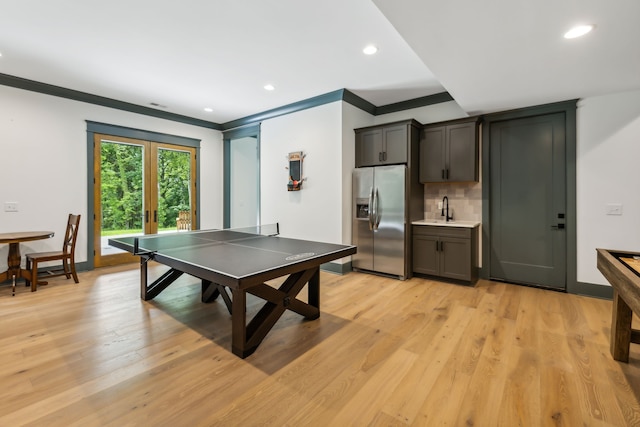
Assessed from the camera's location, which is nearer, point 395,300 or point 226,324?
point 226,324

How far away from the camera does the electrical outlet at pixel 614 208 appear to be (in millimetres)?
3486

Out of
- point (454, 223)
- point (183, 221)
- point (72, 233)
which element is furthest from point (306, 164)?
point (72, 233)

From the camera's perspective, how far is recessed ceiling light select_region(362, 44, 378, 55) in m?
3.18

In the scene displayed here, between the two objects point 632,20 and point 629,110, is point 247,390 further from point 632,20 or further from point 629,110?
point 629,110

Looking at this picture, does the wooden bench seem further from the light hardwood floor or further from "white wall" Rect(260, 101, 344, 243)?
"white wall" Rect(260, 101, 344, 243)

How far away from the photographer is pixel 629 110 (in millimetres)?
3418

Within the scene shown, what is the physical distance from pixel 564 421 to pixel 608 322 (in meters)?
1.93

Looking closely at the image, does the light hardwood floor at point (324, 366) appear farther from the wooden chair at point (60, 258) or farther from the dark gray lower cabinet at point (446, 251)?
the dark gray lower cabinet at point (446, 251)

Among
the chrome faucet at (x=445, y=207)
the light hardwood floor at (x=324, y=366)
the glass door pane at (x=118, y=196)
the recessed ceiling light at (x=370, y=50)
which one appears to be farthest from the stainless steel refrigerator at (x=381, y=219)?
the glass door pane at (x=118, y=196)

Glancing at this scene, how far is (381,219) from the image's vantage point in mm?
4465

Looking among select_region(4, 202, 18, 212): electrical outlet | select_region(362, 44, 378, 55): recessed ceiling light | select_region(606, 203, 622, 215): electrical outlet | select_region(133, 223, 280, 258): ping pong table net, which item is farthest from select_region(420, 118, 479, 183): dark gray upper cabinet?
select_region(4, 202, 18, 212): electrical outlet

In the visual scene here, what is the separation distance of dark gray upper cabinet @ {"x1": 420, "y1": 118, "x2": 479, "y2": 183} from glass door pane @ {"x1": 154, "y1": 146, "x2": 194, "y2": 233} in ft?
15.2

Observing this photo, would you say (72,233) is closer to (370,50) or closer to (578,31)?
(370,50)

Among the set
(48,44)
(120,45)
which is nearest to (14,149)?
(48,44)
